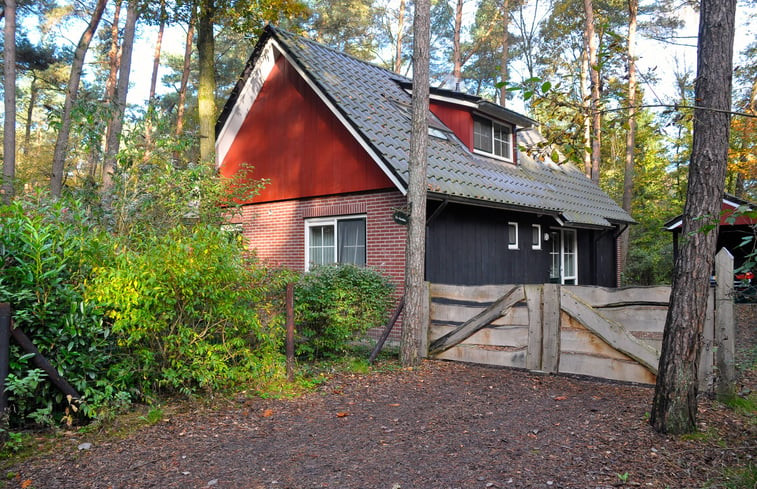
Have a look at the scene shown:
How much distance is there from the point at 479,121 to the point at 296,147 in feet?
15.9

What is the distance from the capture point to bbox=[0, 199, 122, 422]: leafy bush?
4883mm

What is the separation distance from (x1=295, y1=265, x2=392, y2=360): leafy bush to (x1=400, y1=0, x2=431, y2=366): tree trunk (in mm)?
852

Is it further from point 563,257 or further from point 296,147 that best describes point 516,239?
point 296,147

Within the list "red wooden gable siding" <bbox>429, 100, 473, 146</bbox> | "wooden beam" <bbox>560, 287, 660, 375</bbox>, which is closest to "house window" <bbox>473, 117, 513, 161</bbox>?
"red wooden gable siding" <bbox>429, 100, 473, 146</bbox>

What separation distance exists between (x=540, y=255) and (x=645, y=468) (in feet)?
33.3

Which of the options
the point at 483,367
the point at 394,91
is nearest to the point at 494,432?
the point at 483,367

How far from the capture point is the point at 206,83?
14.8 meters

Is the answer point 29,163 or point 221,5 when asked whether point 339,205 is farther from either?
point 29,163

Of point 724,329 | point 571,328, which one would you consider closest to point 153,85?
point 571,328

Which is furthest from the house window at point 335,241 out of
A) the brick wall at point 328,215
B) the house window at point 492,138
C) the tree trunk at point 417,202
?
the house window at point 492,138

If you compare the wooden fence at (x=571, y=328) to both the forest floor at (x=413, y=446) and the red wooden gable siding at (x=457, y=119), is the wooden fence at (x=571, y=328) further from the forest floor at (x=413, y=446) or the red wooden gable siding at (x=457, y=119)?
the red wooden gable siding at (x=457, y=119)

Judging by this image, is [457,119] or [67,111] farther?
[67,111]

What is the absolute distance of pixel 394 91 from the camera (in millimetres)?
14633

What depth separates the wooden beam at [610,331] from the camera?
6.57m
